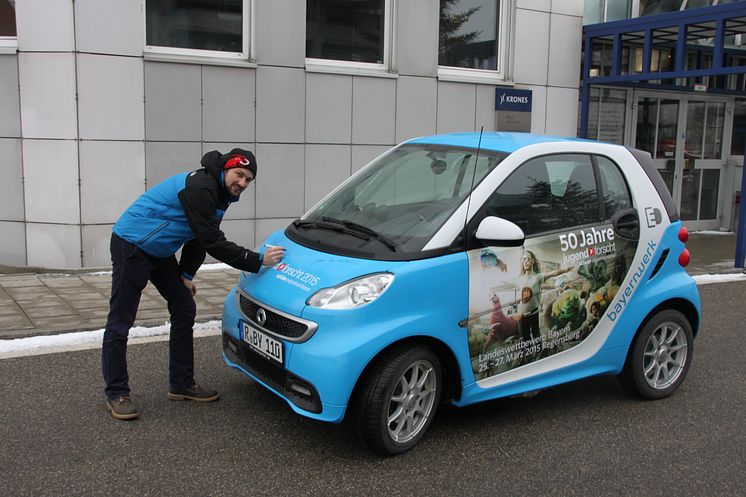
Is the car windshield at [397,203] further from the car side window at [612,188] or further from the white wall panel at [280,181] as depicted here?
the white wall panel at [280,181]

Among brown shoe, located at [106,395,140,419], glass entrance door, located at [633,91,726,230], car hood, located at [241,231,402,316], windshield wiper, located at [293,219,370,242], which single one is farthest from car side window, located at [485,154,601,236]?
glass entrance door, located at [633,91,726,230]

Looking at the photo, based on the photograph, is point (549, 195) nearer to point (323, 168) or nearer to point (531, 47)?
point (323, 168)

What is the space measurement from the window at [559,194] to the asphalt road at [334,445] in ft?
4.13

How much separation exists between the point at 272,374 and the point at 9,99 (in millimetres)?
6290

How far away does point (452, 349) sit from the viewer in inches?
159

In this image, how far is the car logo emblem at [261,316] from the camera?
13.5 feet

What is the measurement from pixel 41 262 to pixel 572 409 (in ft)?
21.7

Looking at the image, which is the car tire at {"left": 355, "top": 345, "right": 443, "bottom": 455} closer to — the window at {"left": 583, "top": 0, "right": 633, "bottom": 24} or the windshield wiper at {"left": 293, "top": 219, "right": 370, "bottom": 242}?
the windshield wiper at {"left": 293, "top": 219, "right": 370, "bottom": 242}

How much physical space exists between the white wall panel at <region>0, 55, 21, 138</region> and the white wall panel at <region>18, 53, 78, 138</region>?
0.24ft

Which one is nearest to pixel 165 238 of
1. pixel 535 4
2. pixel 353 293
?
pixel 353 293

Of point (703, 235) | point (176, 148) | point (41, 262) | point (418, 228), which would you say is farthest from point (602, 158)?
point (703, 235)

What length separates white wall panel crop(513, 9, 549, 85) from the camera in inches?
459

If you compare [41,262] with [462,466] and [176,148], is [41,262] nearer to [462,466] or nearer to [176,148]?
[176,148]

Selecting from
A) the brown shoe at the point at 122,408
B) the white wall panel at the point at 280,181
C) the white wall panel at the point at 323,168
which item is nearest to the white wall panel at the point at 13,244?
the white wall panel at the point at 280,181
